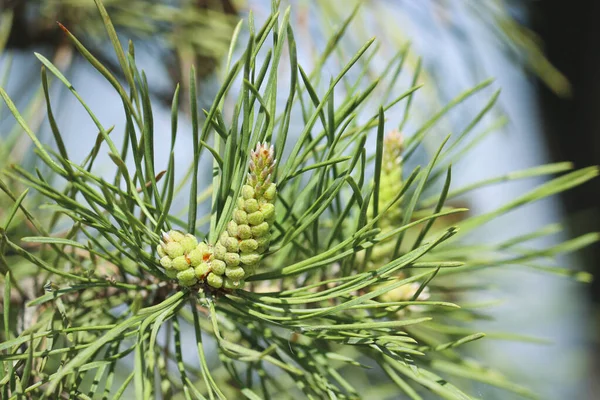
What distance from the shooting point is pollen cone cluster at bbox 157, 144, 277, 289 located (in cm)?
25

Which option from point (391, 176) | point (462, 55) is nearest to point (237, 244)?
point (391, 176)

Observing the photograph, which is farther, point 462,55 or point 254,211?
point 462,55

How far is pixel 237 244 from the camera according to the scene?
25 cm

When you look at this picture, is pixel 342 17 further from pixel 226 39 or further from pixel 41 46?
pixel 41 46

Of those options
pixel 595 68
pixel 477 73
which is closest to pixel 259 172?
pixel 477 73

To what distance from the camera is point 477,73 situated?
Result: 64 centimetres

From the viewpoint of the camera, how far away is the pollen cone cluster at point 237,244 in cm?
25

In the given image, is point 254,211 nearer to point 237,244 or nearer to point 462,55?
point 237,244

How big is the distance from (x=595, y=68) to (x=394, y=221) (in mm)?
748

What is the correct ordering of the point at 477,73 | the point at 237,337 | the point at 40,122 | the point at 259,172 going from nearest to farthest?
the point at 259,172 → the point at 237,337 → the point at 40,122 → the point at 477,73

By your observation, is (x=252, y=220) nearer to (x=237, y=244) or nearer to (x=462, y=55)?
(x=237, y=244)

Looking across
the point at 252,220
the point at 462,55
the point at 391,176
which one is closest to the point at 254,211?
the point at 252,220

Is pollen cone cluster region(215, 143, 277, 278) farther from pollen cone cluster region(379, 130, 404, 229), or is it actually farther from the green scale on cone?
pollen cone cluster region(379, 130, 404, 229)

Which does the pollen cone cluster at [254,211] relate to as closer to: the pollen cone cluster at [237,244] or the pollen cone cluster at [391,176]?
the pollen cone cluster at [237,244]
